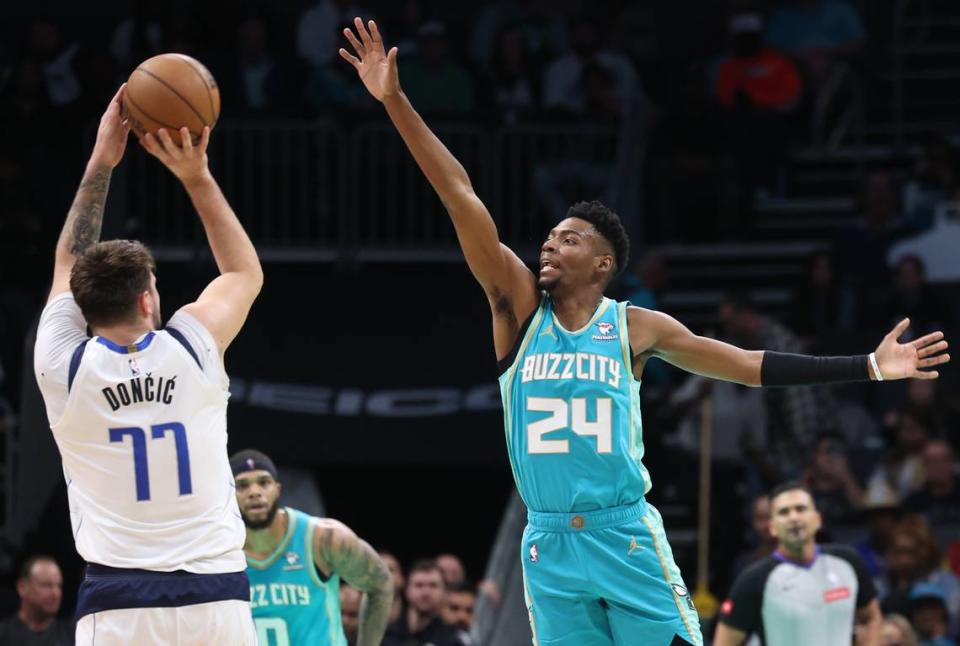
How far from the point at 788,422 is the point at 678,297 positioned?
7.15 feet

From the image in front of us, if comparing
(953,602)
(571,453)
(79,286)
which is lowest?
(953,602)

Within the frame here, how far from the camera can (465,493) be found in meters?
16.5

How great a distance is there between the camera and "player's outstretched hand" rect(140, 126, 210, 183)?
6.33 meters

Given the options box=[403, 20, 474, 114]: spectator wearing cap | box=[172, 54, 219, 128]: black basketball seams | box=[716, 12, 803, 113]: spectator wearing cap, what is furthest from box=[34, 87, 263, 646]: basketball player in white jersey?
box=[716, 12, 803, 113]: spectator wearing cap

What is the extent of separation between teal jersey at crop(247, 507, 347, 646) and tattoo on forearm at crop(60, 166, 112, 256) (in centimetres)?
289

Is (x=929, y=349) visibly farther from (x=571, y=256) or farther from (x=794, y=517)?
(x=794, y=517)

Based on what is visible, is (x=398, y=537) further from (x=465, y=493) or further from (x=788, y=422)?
(x=788, y=422)

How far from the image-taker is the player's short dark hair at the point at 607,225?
7.53m

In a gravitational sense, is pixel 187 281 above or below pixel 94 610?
above

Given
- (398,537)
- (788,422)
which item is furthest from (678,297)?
(398,537)

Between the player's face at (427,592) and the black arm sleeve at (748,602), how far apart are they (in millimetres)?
2520

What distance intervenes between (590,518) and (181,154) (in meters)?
2.16

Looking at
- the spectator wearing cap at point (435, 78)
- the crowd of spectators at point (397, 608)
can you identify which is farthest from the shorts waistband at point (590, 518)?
the spectator wearing cap at point (435, 78)

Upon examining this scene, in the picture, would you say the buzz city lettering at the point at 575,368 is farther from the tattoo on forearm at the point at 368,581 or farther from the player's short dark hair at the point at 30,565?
the player's short dark hair at the point at 30,565
